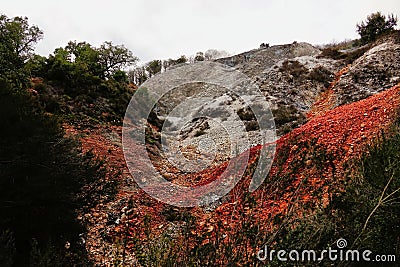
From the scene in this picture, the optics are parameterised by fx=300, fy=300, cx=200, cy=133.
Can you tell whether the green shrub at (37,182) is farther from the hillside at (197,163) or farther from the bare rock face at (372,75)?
the bare rock face at (372,75)

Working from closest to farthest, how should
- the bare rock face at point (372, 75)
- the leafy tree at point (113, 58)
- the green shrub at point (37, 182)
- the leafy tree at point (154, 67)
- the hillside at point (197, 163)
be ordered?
the hillside at point (197, 163)
the green shrub at point (37, 182)
the bare rock face at point (372, 75)
the leafy tree at point (113, 58)
the leafy tree at point (154, 67)

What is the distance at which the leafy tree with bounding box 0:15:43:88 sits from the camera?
8.80 m

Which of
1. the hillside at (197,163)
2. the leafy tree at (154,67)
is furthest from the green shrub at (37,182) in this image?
the leafy tree at (154,67)

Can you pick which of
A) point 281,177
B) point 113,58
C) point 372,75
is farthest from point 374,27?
point 281,177

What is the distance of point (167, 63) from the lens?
34438mm

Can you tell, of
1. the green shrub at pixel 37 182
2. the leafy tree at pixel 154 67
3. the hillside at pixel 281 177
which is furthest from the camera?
the leafy tree at pixel 154 67

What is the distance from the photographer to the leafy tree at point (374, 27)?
20.2 metres

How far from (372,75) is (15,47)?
48.3 ft

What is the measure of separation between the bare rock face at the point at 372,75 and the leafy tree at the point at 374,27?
5223mm

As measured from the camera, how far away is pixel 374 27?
830 inches

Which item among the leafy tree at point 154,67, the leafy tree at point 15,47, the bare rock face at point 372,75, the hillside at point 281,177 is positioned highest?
the leafy tree at point 154,67

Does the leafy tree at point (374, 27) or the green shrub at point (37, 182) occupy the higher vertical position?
the leafy tree at point (374, 27)

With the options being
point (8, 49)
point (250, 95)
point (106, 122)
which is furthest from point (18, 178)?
point (250, 95)

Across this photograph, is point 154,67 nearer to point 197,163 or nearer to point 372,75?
point 372,75
